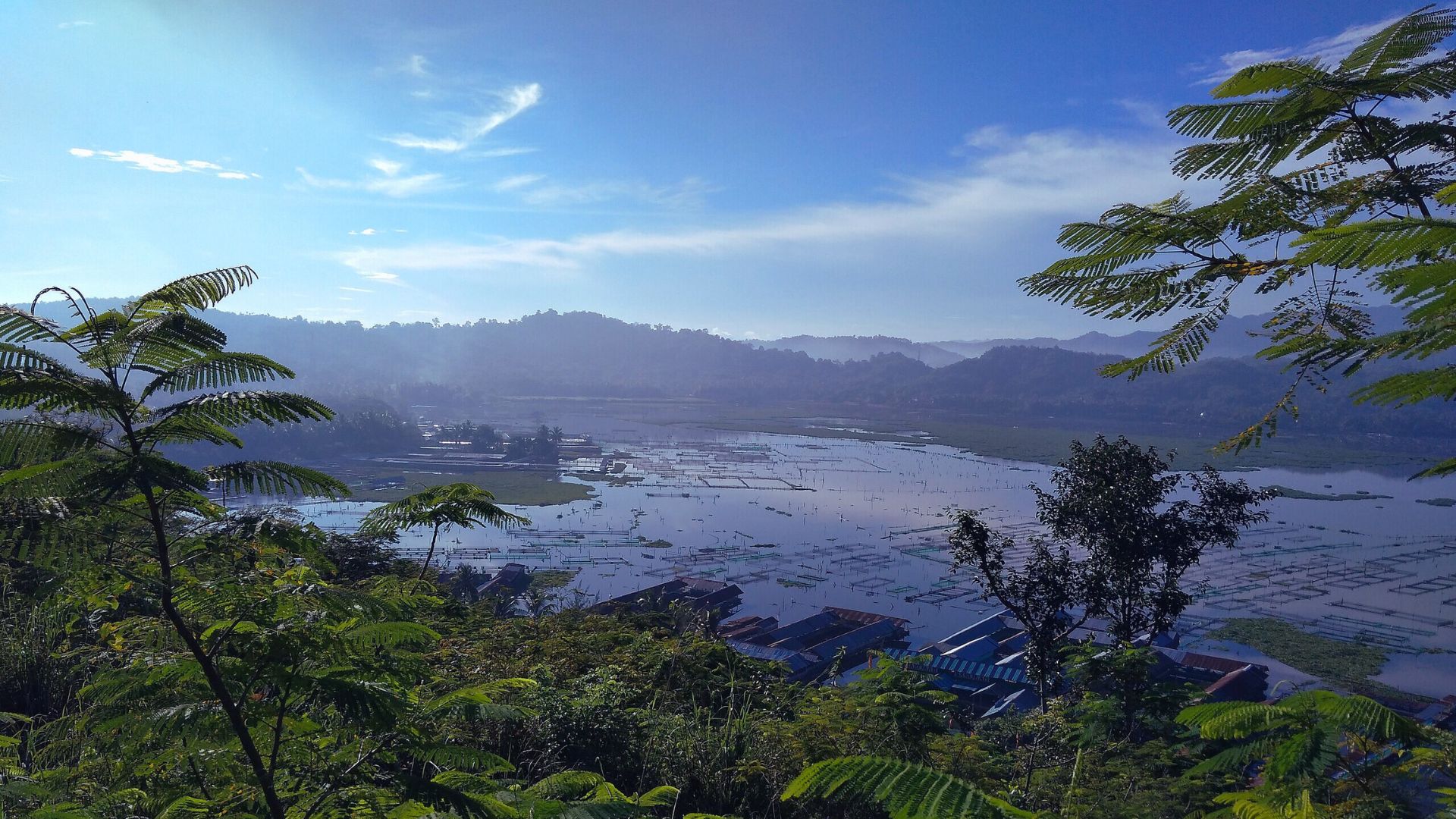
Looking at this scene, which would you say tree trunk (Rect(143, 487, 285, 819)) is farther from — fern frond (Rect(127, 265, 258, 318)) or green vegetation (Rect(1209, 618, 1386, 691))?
green vegetation (Rect(1209, 618, 1386, 691))

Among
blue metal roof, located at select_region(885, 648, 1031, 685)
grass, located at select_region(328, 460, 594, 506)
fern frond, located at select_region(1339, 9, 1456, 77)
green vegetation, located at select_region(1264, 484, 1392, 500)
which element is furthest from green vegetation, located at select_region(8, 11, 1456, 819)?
green vegetation, located at select_region(1264, 484, 1392, 500)

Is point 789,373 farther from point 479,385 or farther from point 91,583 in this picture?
point 91,583

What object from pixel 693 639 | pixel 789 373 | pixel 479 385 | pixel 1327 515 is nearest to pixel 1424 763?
pixel 693 639

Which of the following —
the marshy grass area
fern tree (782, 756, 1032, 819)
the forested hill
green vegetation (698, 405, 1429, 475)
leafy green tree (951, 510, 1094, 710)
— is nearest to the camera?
fern tree (782, 756, 1032, 819)

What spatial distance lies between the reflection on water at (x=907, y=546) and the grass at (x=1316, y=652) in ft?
1.74

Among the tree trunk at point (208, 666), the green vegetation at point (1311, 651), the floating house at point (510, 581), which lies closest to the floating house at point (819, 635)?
the floating house at point (510, 581)

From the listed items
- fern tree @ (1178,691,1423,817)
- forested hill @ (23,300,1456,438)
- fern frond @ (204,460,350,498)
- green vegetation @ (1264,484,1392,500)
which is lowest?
green vegetation @ (1264,484,1392,500)

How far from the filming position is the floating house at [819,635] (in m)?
12.8

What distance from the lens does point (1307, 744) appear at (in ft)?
5.36

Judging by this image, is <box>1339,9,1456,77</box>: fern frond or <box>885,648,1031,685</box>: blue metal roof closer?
<box>1339,9,1456,77</box>: fern frond

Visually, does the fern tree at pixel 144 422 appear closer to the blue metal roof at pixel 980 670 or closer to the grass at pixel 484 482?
the blue metal roof at pixel 980 670

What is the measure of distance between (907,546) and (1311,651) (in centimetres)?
1230

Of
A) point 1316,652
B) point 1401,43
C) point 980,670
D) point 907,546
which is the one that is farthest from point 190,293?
point 907,546

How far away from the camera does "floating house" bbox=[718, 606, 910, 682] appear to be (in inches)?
503
